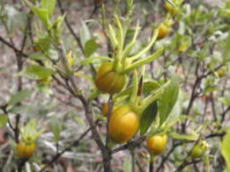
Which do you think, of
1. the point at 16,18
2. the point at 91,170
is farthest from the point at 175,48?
the point at 91,170

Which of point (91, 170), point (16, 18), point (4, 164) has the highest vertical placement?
point (16, 18)

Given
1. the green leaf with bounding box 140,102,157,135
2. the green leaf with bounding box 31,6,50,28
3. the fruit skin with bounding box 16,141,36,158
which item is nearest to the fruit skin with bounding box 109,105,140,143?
the green leaf with bounding box 140,102,157,135

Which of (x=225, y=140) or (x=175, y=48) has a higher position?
(x=175, y=48)

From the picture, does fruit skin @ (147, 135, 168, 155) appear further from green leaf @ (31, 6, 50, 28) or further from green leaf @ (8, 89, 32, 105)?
green leaf @ (8, 89, 32, 105)

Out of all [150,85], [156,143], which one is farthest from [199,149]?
[150,85]

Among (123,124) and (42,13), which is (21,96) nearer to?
(42,13)

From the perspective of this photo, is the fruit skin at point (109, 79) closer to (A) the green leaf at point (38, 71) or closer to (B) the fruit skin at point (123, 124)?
(B) the fruit skin at point (123, 124)

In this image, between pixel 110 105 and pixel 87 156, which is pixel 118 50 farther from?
pixel 87 156

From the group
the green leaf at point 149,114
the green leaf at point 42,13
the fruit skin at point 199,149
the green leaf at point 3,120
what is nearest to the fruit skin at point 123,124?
the green leaf at point 149,114
